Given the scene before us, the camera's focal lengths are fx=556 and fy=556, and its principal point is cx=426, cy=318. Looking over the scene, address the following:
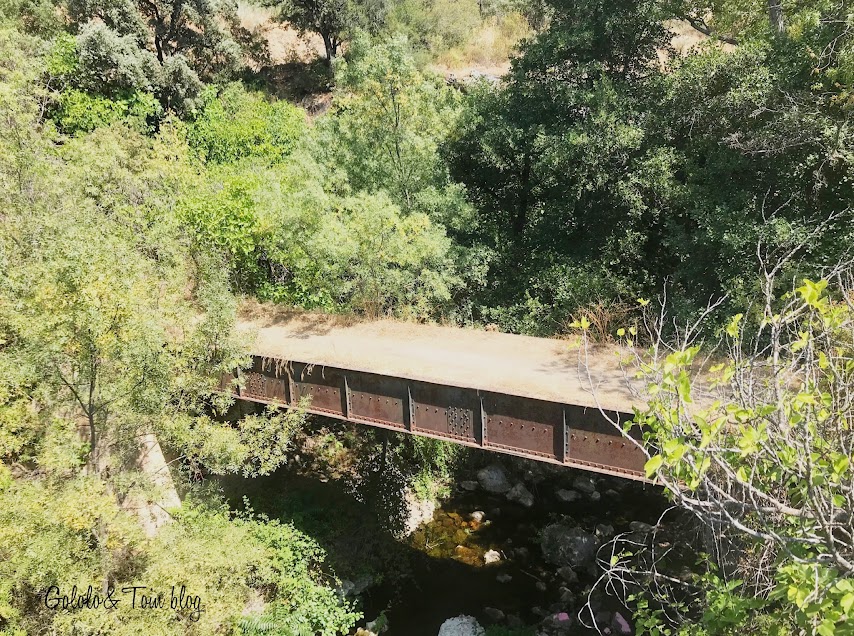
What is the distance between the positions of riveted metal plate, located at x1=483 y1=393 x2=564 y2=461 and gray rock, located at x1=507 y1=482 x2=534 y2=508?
777 cm

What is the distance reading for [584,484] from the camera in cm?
1920


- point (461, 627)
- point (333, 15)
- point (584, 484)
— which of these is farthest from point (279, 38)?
point (461, 627)

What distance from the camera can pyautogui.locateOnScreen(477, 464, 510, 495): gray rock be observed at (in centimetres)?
1919

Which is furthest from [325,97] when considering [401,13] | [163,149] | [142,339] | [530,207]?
[142,339]

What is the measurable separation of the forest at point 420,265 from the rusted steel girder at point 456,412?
77 centimetres

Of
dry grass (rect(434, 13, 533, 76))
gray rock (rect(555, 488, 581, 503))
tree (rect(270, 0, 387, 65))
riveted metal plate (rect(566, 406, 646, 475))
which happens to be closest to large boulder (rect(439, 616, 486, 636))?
gray rock (rect(555, 488, 581, 503))

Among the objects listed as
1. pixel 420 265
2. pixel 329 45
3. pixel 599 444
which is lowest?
pixel 599 444

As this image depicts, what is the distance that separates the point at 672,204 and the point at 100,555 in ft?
54.0

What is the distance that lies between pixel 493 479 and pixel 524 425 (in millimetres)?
8728

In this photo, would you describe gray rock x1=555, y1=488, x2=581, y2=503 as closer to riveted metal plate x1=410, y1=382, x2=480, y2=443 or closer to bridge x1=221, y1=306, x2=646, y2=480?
bridge x1=221, y1=306, x2=646, y2=480

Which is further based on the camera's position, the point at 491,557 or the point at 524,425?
the point at 491,557

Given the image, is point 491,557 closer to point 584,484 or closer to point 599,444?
point 584,484

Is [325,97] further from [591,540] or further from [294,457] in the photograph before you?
[591,540]

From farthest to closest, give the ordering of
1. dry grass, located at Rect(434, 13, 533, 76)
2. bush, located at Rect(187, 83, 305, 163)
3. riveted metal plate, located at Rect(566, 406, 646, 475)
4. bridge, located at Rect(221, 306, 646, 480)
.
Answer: dry grass, located at Rect(434, 13, 533, 76)
bush, located at Rect(187, 83, 305, 163)
bridge, located at Rect(221, 306, 646, 480)
riveted metal plate, located at Rect(566, 406, 646, 475)
